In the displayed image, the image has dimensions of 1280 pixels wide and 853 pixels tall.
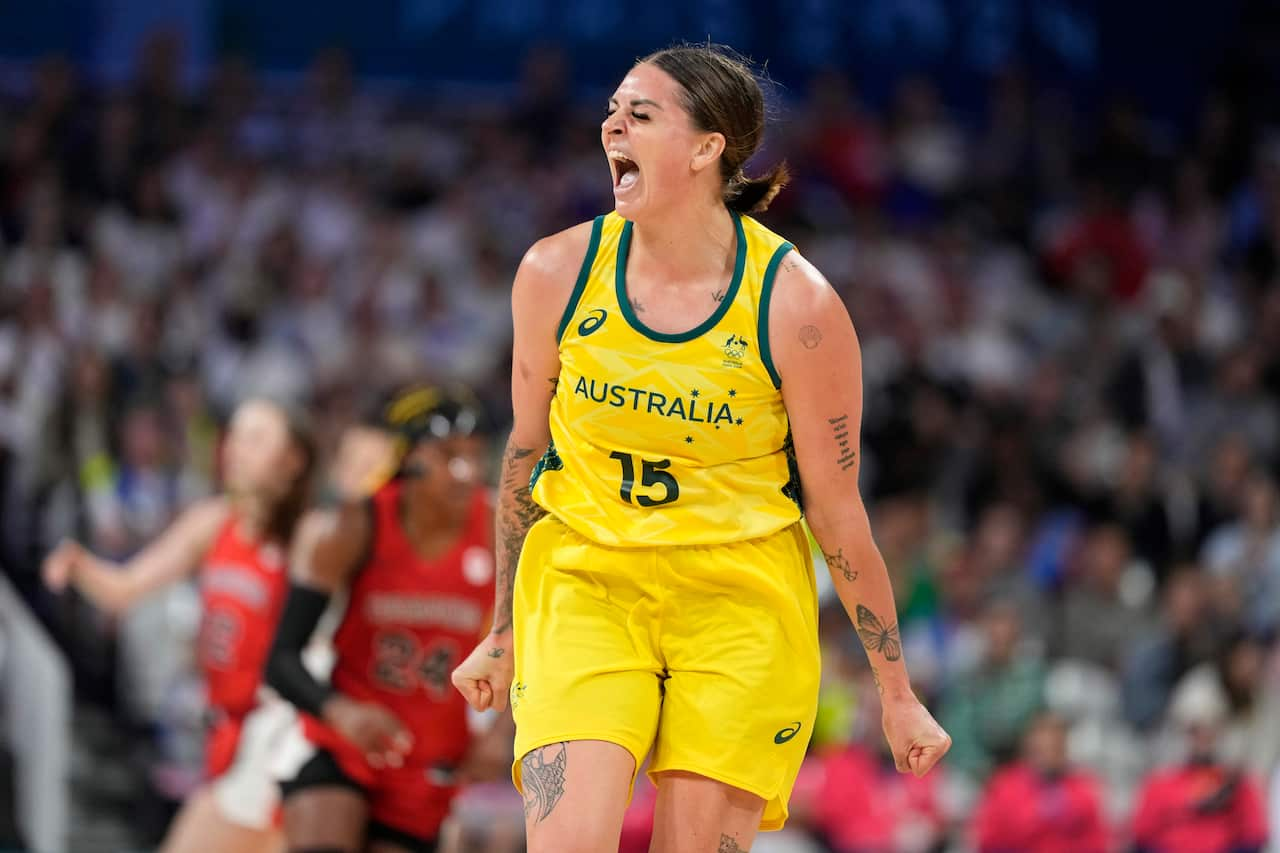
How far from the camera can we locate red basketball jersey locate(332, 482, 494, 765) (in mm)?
5691

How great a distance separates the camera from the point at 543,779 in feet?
12.8

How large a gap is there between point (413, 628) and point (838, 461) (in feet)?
6.75

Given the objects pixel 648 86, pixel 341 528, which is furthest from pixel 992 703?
pixel 648 86

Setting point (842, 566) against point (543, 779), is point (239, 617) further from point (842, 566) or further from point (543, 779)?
point (842, 566)

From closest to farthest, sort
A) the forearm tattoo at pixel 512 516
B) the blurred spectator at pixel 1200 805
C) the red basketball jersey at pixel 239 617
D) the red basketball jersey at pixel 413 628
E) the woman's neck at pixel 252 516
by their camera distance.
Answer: the forearm tattoo at pixel 512 516
the red basketball jersey at pixel 413 628
the red basketball jersey at pixel 239 617
the woman's neck at pixel 252 516
the blurred spectator at pixel 1200 805

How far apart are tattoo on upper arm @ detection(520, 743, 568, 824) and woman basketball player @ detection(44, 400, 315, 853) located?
9.12ft

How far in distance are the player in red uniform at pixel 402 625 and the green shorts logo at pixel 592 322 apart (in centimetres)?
167

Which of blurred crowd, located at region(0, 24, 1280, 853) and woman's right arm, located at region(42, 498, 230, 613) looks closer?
woman's right arm, located at region(42, 498, 230, 613)

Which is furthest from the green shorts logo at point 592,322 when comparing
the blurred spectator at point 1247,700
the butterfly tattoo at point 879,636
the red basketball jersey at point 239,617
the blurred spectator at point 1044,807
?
the blurred spectator at point 1247,700

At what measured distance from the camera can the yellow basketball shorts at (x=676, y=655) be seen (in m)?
3.99

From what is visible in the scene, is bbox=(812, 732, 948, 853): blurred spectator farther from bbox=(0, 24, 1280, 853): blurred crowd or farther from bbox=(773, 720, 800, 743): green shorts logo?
bbox=(773, 720, 800, 743): green shorts logo

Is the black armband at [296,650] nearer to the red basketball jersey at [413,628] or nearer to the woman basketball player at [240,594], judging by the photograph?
the red basketball jersey at [413,628]

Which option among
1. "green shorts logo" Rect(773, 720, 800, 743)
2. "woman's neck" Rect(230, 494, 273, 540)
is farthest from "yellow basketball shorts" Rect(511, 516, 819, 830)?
"woman's neck" Rect(230, 494, 273, 540)

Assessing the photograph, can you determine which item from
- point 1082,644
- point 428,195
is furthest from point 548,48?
point 1082,644
